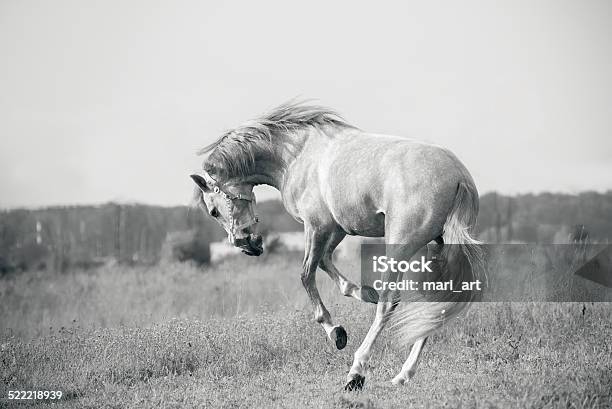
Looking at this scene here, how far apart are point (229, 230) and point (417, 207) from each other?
242 centimetres

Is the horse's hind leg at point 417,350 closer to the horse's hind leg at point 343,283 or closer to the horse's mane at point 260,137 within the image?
the horse's hind leg at point 343,283

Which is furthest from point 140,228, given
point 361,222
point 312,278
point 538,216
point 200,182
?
point 361,222

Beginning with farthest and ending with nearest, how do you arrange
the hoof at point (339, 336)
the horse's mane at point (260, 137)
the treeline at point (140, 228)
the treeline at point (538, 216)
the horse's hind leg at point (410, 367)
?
the treeline at point (140, 228)
the treeline at point (538, 216)
the horse's mane at point (260, 137)
the hoof at point (339, 336)
the horse's hind leg at point (410, 367)

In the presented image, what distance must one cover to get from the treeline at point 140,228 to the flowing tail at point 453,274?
12.0m

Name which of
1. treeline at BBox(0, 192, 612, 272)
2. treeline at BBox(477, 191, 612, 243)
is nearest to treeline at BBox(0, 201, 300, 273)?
treeline at BBox(0, 192, 612, 272)

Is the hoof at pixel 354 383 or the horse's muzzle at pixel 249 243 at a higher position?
the horse's muzzle at pixel 249 243

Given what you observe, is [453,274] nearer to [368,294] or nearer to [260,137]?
[368,294]

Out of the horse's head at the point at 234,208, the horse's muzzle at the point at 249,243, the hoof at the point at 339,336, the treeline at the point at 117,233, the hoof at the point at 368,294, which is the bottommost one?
the treeline at the point at 117,233

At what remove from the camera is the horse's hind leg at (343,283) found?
6.32 metres

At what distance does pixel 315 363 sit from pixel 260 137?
257 cm

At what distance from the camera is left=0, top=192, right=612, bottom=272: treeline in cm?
1792

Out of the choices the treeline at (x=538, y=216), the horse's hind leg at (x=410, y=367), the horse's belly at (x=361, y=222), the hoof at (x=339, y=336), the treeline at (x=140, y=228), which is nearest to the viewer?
the horse's hind leg at (x=410, y=367)

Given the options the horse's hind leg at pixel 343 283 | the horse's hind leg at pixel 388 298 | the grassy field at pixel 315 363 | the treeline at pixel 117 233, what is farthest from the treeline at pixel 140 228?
the horse's hind leg at pixel 388 298

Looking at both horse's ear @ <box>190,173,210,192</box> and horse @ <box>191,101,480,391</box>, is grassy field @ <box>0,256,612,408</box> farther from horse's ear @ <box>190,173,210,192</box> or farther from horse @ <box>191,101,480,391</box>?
horse's ear @ <box>190,173,210,192</box>
